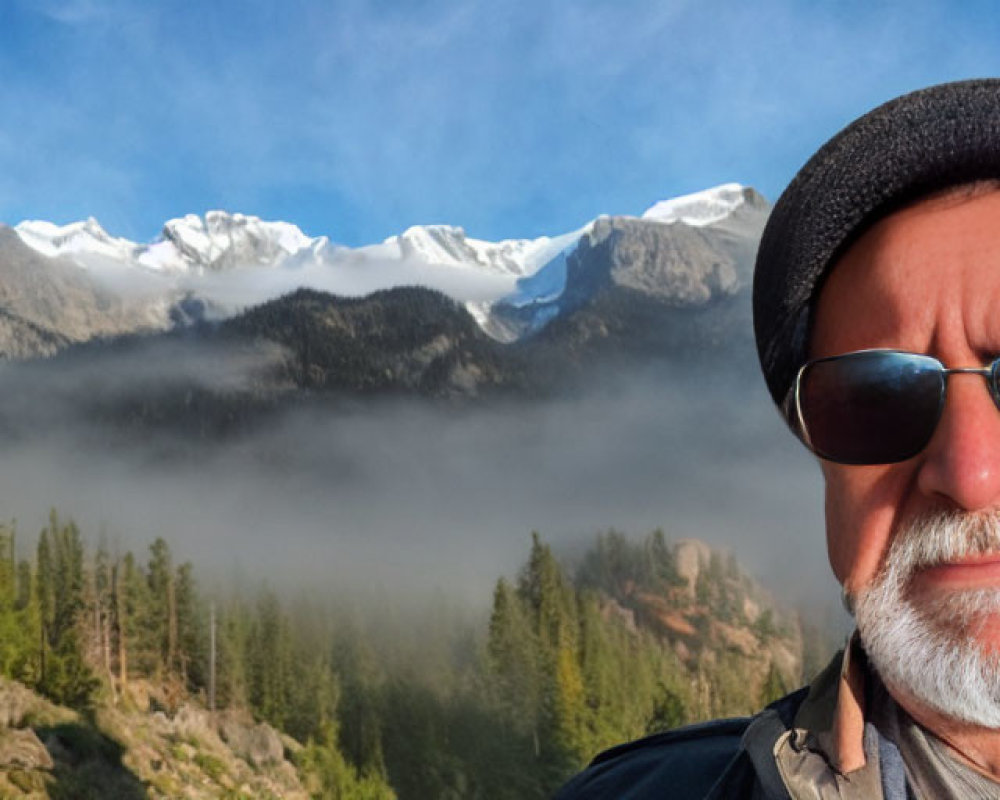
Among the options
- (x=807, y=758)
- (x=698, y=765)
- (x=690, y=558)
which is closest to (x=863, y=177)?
(x=807, y=758)

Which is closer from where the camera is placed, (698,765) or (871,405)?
(871,405)

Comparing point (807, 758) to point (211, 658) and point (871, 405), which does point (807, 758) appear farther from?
point (211, 658)

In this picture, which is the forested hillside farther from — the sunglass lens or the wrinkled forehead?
the wrinkled forehead

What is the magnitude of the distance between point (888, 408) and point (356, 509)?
182 feet

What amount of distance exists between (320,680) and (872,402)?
1518 inches

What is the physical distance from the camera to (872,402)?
106 cm

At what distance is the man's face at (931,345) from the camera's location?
3.20 feet

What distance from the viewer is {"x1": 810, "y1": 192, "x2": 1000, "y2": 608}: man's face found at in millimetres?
976

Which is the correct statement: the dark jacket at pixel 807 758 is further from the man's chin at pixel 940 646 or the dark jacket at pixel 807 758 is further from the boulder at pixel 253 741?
the boulder at pixel 253 741

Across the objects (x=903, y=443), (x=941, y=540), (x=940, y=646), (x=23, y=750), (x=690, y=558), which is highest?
(x=903, y=443)

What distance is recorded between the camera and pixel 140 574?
35688mm

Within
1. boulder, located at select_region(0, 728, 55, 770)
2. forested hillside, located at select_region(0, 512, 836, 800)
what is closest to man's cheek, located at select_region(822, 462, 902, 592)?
forested hillside, located at select_region(0, 512, 836, 800)

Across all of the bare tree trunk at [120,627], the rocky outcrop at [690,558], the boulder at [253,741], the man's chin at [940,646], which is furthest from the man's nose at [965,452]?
the rocky outcrop at [690,558]

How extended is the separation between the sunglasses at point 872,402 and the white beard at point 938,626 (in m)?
0.11
